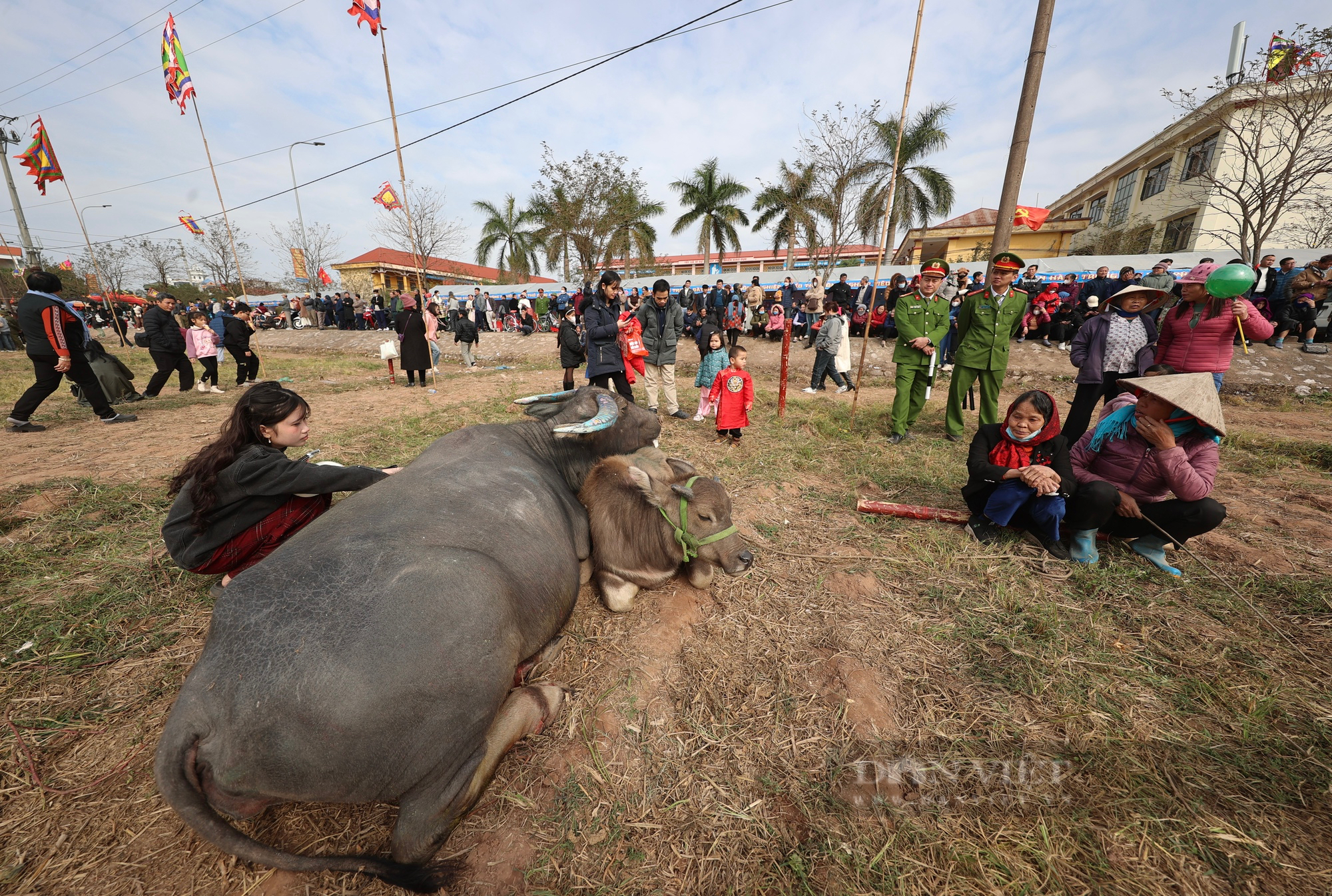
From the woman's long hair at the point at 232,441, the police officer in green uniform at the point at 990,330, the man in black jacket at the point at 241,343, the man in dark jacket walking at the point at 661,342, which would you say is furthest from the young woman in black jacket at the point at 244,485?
the man in black jacket at the point at 241,343

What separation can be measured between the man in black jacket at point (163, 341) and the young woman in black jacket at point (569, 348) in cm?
739

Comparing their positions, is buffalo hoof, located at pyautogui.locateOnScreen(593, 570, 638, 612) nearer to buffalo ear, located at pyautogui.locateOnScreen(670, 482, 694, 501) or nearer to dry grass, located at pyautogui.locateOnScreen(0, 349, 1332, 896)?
dry grass, located at pyautogui.locateOnScreen(0, 349, 1332, 896)

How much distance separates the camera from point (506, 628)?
2248 millimetres

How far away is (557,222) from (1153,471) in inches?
1136

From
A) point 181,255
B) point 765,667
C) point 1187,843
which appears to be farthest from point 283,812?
point 181,255

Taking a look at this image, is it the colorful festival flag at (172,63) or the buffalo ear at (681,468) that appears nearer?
the buffalo ear at (681,468)

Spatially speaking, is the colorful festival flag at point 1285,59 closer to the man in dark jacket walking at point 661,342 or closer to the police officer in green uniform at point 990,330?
the police officer in green uniform at point 990,330

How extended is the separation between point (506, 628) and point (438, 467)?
3.77 feet

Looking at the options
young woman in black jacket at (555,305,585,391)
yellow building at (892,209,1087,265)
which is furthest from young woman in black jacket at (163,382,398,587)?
yellow building at (892,209,1087,265)

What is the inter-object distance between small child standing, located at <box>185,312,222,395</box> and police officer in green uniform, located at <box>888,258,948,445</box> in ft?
44.5

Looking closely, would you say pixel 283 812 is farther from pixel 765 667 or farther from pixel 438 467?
pixel 765 667

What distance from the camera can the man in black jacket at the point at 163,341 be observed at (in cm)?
908

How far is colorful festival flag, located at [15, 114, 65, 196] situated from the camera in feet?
43.8

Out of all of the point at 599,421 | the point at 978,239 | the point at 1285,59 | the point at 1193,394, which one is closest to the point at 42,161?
the point at 599,421
